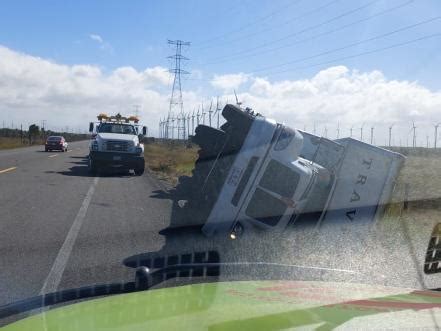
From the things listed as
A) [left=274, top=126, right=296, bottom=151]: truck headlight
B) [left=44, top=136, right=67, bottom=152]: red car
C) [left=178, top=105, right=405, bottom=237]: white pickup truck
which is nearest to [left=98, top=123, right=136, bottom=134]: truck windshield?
[left=178, top=105, right=405, bottom=237]: white pickup truck

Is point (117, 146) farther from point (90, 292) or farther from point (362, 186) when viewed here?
point (90, 292)

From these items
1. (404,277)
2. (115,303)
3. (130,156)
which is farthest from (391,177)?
(130,156)

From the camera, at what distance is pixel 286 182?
9.08 m

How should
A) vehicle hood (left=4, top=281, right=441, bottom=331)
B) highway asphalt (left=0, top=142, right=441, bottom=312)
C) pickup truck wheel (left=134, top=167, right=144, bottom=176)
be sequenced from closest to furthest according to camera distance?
vehicle hood (left=4, top=281, right=441, bottom=331), highway asphalt (left=0, top=142, right=441, bottom=312), pickup truck wheel (left=134, top=167, right=144, bottom=176)

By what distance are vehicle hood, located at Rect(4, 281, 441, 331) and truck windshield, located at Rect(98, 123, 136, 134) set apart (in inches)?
904

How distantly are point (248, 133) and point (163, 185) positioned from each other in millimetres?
11128

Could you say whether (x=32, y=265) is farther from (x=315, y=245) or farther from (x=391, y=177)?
(x=391, y=177)

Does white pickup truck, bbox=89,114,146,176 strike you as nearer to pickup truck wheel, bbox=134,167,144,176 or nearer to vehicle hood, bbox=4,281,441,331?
pickup truck wheel, bbox=134,167,144,176

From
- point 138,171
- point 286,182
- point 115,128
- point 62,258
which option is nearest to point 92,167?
point 138,171

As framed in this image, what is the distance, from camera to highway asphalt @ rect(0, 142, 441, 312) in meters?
6.57

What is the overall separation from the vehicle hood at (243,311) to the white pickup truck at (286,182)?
16.6 ft

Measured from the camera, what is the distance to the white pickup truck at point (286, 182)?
9.09 m

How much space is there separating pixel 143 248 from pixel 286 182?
2306mm

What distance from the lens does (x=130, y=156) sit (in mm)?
24891
